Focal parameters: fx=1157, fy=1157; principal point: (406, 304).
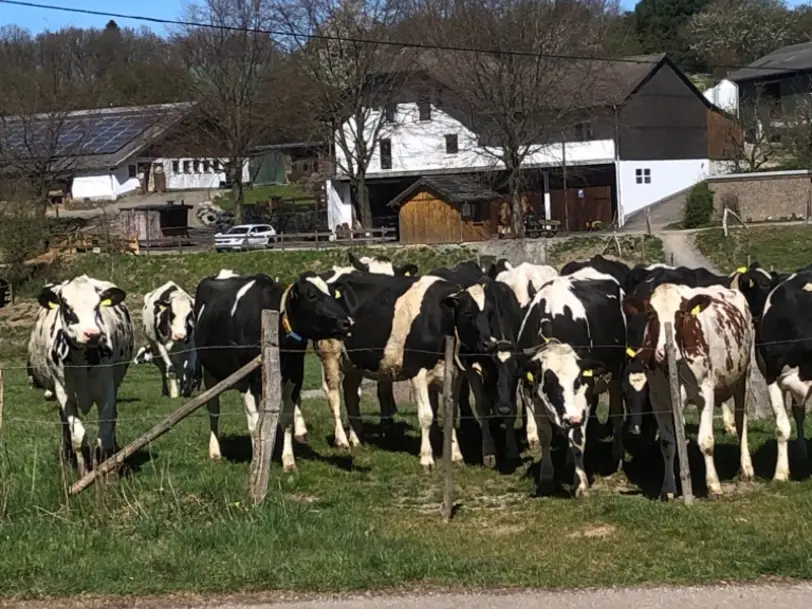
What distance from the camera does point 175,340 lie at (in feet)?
65.2

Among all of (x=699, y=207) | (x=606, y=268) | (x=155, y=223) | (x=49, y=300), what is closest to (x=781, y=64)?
(x=699, y=207)

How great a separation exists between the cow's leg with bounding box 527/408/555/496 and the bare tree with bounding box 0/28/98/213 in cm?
5770

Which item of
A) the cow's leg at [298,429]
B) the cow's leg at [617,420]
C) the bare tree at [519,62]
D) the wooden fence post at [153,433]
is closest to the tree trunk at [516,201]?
the bare tree at [519,62]

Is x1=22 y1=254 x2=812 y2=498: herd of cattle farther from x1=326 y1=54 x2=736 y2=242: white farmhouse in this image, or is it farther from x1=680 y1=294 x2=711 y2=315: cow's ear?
x1=326 y1=54 x2=736 y2=242: white farmhouse

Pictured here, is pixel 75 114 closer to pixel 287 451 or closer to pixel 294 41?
pixel 294 41

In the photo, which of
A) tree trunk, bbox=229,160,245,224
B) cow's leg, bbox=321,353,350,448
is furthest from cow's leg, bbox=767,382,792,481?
tree trunk, bbox=229,160,245,224

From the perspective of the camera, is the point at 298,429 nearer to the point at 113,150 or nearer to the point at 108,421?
the point at 108,421

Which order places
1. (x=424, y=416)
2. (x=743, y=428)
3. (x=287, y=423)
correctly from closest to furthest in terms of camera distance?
(x=743, y=428), (x=287, y=423), (x=424, y=416)

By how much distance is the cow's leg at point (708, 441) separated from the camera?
11.4m

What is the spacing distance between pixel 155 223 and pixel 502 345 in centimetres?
5609

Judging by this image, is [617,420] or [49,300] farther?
[617,420]

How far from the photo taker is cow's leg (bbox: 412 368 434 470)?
13484mm

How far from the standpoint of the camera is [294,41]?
67.9 m

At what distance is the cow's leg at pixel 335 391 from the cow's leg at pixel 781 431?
5405 millimetres
